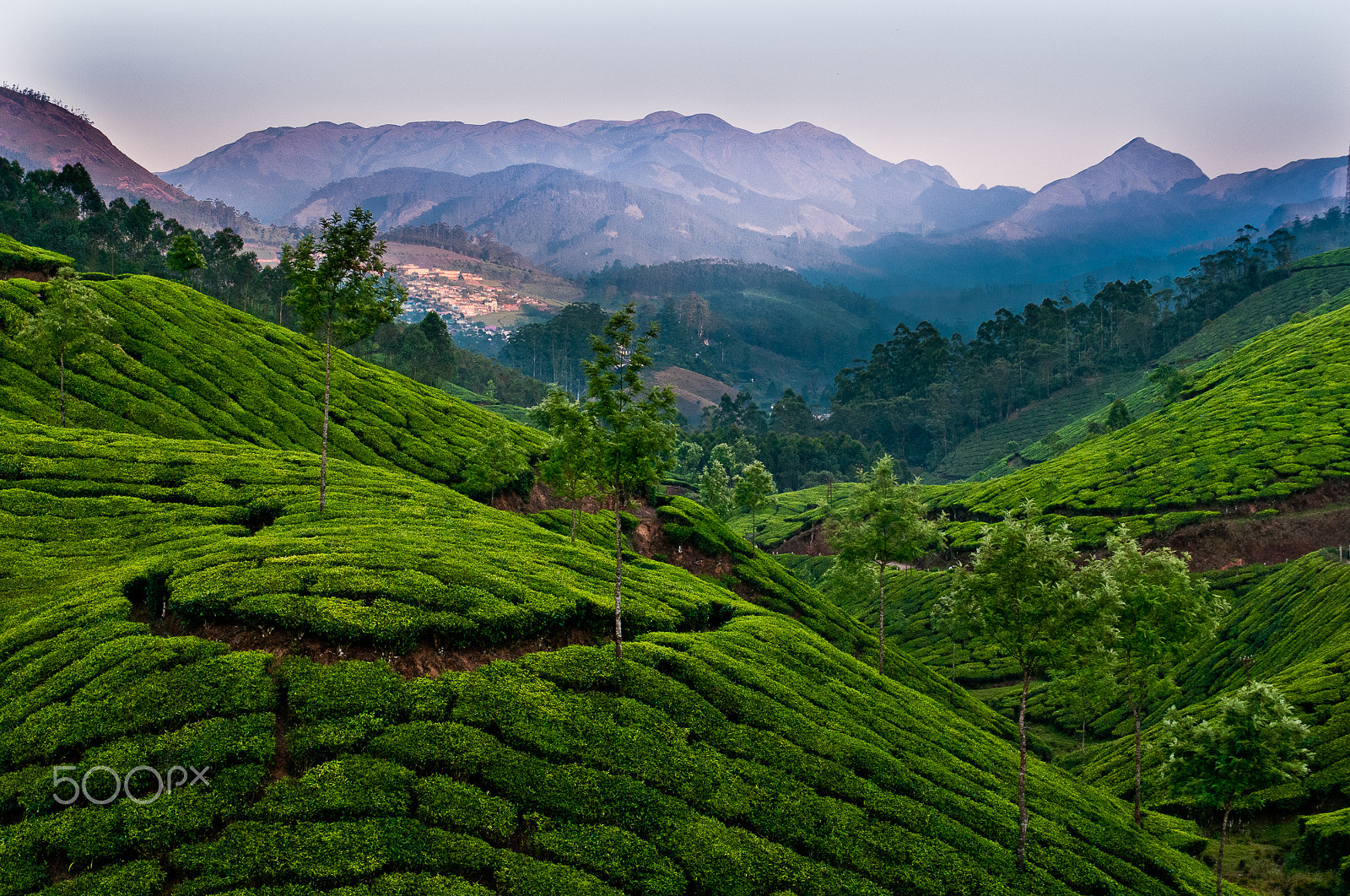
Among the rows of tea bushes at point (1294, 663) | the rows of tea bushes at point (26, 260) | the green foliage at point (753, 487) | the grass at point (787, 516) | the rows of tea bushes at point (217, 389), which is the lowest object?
the grass at point (787, 516)

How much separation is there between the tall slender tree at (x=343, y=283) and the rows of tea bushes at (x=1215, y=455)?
65.4 metres

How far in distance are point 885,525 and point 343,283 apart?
3456 cm

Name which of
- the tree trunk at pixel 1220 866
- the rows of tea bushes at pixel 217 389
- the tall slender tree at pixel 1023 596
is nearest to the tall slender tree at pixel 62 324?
the rows of tea bushes at pixel 217 389

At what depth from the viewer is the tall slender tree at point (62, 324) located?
50812mm

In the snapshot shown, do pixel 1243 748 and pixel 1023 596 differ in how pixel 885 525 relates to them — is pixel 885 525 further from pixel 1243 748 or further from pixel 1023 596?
pixel 1243 748

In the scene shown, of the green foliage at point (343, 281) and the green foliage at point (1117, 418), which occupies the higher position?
the green foliage at point (343, 281)

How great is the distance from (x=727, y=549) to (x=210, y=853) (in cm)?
4857

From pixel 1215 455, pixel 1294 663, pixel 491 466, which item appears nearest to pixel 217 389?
pixel 491 466

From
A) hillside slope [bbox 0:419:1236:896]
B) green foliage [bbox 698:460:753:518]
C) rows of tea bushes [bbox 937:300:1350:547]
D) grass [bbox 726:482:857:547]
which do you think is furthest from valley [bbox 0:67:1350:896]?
grass [bbox 726:482:857:547]

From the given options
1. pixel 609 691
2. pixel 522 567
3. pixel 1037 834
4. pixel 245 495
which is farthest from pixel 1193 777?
pixel 245 495

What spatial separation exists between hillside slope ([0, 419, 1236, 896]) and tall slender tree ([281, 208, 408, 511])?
35.8 ft

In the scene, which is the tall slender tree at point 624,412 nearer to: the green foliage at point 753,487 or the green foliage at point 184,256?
the green foliage at point 753,487

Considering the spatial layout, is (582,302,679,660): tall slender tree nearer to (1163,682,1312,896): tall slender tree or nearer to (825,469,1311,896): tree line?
(825,469,1311,896): tree line

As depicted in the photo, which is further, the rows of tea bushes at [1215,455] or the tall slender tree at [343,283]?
the rows of tea bushes at [1215,455]
